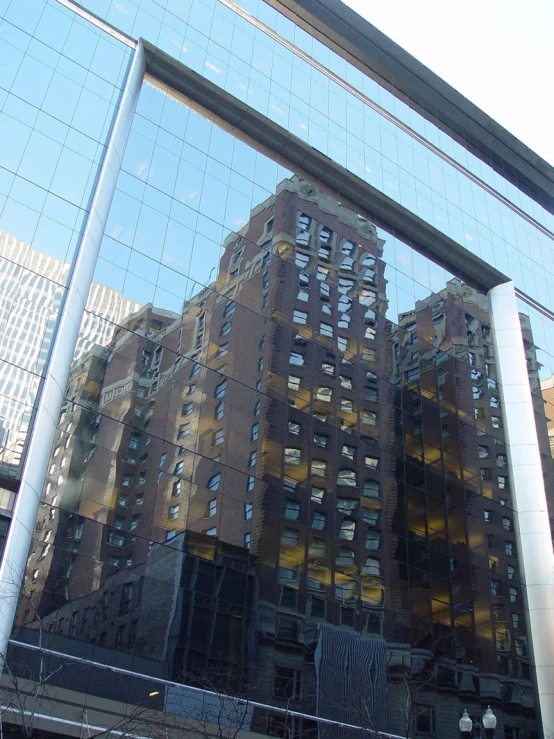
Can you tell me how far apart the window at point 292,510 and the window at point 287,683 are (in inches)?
207

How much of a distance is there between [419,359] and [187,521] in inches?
660

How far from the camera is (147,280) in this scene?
29.9 meters

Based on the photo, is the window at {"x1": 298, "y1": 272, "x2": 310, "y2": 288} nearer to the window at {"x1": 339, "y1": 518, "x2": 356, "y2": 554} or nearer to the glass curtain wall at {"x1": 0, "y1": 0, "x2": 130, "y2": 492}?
the glass curtain wall at {"x1": 0, "y1": 0, "x2": 130, "y2": 492}

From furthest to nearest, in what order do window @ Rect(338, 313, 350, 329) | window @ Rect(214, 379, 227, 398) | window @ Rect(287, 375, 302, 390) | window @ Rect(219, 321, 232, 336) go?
window @ Rect(338, 313, 350, 329)
window @ Rect(287, 375, 302, 390)
window @ Rect(219, 321, 232, 336)
window @ Rect(214, 379, 227, 398)

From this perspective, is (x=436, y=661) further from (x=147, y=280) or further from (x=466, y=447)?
(x=147, y=280)

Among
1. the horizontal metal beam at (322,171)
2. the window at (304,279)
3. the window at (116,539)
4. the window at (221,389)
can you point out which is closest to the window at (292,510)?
the window at (221,389)

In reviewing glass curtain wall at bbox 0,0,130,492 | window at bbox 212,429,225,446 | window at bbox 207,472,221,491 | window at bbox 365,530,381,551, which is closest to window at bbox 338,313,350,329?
window at bbox 365,530,381,551

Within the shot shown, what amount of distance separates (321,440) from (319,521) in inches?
134

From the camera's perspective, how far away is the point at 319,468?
31375 mm

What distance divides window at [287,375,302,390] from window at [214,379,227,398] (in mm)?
3285

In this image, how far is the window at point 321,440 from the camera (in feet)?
104

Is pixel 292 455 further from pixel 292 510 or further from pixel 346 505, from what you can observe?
pixel 346 505

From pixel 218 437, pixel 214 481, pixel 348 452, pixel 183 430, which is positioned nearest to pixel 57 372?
pixel 183 430

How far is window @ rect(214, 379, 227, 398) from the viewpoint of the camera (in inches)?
1155
